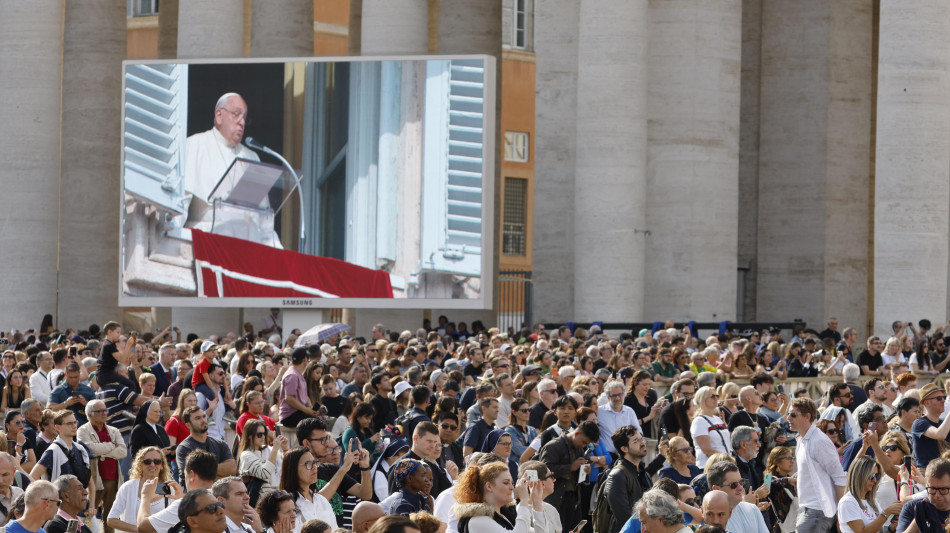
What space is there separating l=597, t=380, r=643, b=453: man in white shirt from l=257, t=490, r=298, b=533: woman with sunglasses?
646 cm

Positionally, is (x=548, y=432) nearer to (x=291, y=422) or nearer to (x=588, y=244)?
(x=291, y=422)

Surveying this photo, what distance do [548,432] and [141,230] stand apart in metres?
22.1

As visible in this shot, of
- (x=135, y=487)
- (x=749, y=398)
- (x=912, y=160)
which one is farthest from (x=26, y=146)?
(x=135, y=487)

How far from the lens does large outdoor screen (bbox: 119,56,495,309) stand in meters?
34.0

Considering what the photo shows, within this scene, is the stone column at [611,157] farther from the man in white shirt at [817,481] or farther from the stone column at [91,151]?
the man in white shirt at [817,481]

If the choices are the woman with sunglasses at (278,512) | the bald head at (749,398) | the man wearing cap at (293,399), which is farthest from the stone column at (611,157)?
the woman with sunglasses at (278,512)

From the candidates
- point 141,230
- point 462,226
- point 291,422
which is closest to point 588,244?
point 462,226

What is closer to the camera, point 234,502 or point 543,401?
point 234,502

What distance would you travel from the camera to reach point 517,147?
61312 millimetres

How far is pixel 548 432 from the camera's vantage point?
49.4ft

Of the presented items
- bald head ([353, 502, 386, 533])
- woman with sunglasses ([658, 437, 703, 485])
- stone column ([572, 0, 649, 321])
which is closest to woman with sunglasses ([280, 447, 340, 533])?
bald head ([353, 502, 386, 533])

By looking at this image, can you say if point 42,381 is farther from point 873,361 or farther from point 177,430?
point 873,361

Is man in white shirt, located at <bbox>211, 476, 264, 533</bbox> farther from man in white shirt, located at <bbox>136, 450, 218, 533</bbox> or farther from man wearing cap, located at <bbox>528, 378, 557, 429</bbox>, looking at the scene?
man wearing cap, located at <bbox>528, 378, 557, 429</bbox>

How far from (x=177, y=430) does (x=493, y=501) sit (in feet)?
18.8
